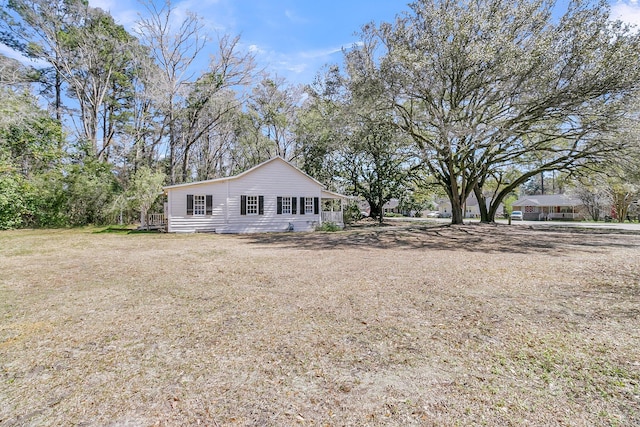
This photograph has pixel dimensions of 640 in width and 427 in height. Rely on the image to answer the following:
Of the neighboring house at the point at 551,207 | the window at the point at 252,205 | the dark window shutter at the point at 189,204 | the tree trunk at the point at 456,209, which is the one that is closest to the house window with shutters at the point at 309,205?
the window at the point at 252,205

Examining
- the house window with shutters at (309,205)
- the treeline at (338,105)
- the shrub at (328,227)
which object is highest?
the treeline at (338,105)

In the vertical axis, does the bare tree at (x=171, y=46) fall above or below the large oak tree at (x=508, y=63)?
above

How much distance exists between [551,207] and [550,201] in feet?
5.40

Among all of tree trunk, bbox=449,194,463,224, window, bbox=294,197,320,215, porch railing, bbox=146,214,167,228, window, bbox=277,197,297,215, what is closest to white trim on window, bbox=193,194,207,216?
porch railing, bbox=146,214,167,228

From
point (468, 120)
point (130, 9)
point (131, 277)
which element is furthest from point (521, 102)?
point (130, 9)

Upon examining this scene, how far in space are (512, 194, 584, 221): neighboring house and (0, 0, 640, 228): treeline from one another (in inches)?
617

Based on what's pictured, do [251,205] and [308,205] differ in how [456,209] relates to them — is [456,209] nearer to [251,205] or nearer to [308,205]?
[308,205]

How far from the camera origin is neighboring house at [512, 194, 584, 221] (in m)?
37.0

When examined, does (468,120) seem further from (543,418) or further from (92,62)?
(92,62)

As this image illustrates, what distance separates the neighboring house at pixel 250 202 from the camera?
52.5ft

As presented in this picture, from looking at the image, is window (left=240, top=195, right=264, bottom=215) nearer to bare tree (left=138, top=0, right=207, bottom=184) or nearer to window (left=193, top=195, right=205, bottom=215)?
window (left=193, top=195, right=205, bottom=215)

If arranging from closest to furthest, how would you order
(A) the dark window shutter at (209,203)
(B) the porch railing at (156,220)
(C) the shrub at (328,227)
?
(A) the dark window shutter at (209,203)
(B) the porch railing at (156,220)
(C) the shrub at (328,227)

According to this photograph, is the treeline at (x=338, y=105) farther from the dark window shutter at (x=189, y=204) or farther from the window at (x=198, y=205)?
the window at (x=198, y=205)

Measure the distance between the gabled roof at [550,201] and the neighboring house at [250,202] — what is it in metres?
35.9
